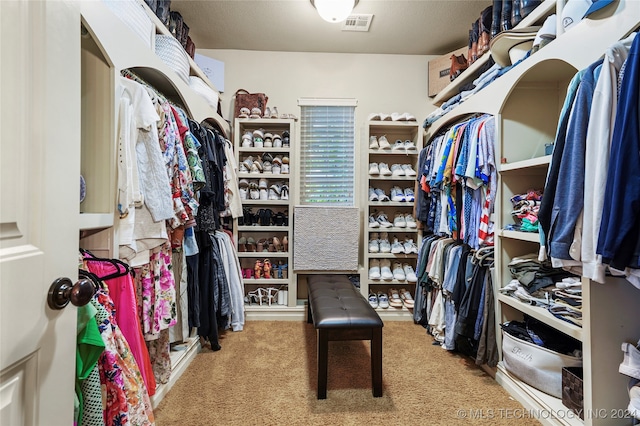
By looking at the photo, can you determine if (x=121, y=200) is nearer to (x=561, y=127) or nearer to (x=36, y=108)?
(x=36, y=108)

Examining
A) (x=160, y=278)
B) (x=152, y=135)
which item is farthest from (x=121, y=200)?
(x=160, y=278)

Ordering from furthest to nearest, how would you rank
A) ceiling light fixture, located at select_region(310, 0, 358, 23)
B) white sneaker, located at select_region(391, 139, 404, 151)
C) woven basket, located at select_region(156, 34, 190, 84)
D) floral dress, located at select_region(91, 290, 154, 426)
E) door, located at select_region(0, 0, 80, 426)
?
1. white sneaker, located at select_region(391, 139, 404, 151)
2. ceiling light fixture, located at select_region(310, 0, 358, 23)
3. woven basket, located at select_region(156, 34, 190, 84)
4. floral dress, located at select_region(91, 290, 154, 426)
5. door, located at select_region(0, 0, 80, 426)

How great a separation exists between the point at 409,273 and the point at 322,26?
2.46m

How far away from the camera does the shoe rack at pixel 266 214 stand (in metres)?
2.70

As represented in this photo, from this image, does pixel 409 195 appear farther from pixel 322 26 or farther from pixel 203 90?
pixel 203 90

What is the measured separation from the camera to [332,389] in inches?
62.7

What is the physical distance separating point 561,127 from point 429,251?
4.79 ft

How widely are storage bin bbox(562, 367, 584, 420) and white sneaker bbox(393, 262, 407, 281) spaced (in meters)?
1.44

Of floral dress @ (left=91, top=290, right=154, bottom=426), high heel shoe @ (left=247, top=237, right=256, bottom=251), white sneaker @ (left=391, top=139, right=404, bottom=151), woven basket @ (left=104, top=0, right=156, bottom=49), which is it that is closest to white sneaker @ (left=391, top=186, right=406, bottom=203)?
white sneaker @ (left=391, top=139, right=404, bottom=151)

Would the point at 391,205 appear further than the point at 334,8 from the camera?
Yes

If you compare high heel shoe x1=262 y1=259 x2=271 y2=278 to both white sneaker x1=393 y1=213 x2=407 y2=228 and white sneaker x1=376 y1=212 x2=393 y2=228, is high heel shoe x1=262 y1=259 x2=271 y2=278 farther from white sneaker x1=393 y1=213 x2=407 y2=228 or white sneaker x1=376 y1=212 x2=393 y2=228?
white sneaker x1=393 y1=213 x2=407 y2=228

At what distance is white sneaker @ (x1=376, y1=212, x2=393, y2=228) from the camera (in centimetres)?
277

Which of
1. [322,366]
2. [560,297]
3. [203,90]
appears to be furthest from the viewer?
[203,90]

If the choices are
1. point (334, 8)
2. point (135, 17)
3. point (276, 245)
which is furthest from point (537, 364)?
point (135, 17)
